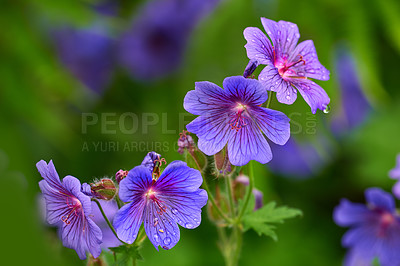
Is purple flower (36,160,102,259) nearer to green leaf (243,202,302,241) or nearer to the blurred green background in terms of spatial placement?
green leaf (243,202,302,241)

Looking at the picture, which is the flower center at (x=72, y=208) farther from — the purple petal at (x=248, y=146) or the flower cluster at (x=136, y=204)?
the purple petal at (x=248, y=146)

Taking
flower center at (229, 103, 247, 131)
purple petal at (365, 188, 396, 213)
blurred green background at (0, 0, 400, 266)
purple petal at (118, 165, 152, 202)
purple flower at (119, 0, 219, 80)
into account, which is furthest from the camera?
purple flower at (119, 0, 219, 80)

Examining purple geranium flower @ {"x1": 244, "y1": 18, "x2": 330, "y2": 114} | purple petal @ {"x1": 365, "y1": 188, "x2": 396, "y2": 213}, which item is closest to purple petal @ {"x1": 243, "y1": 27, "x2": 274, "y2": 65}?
purple geranium flower @ {"x1": 244, "y1": 18, "x2": 330, "y2": 114}

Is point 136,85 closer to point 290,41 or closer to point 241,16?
point 241,16

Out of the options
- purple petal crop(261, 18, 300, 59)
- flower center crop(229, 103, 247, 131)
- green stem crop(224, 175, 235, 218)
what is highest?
purple petal crop(261, 18, 300, 59)

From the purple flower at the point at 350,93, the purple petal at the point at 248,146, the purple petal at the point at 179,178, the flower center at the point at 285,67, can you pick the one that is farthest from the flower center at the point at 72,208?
the purple flower at the point at 350,93

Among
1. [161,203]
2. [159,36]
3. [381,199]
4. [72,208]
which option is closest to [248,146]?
[161,203]
